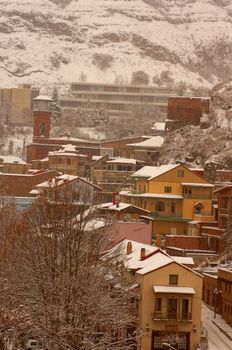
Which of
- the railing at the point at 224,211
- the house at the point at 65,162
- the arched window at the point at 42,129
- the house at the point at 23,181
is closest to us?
the railing at the point at 224,211

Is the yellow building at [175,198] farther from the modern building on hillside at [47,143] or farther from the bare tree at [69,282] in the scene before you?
the modern building on hillside at [47,143]

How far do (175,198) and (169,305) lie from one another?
33.6 m

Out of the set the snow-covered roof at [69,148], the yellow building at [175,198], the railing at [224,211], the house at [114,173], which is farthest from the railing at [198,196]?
the snow-covered roof at [69,148]

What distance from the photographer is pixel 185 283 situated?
2410 inches

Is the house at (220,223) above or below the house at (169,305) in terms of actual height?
above

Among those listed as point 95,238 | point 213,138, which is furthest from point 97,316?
point 213,138

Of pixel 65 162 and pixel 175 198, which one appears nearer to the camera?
pixel 175 198

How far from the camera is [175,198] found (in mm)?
93750

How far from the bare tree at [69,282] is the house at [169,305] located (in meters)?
2.70

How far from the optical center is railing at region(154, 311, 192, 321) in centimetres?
6044

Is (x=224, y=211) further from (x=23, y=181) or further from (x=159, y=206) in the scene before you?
(x=23, y=181)

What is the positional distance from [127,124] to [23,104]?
21.2m

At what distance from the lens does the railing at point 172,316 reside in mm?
60438

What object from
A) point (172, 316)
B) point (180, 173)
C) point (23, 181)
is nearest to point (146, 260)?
point (172, 316)
